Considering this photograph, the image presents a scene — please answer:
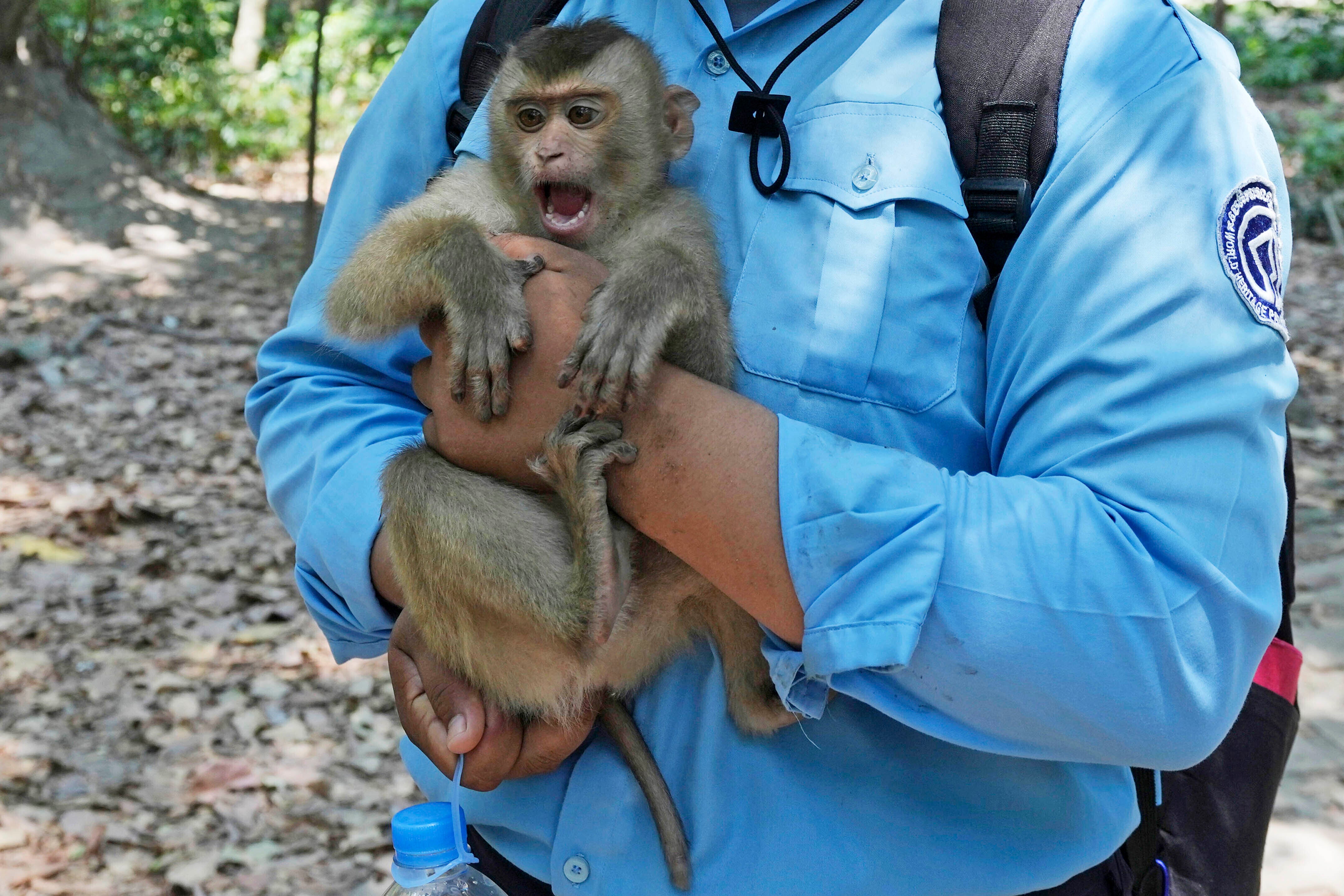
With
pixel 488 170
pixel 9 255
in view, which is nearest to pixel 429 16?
pixel 488 170

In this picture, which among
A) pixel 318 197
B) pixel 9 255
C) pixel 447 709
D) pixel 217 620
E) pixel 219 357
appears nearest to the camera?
pixel 447 709

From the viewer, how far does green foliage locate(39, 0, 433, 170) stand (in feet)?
37.1

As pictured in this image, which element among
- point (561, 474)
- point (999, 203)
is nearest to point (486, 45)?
point (561, 474)

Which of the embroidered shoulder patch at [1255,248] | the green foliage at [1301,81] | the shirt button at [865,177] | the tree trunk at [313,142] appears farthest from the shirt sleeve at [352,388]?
the green foliage at [1301,81]

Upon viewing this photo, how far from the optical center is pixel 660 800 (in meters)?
1.46

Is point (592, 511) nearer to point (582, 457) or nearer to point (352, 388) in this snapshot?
point (582, 457)

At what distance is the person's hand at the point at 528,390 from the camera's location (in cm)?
150

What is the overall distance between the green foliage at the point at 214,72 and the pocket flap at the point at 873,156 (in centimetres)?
1056

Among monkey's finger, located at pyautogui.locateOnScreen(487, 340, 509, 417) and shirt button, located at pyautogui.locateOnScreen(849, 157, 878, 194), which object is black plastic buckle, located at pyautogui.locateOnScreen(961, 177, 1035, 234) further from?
monkey's finger, located at pyautogui.locateOnScreen(487, 340, 509, 417)

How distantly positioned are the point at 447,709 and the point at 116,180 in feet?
28.0

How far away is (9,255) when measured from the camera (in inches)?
303

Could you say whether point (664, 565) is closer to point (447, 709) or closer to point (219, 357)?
point (447, 709)

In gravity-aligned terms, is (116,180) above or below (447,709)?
below

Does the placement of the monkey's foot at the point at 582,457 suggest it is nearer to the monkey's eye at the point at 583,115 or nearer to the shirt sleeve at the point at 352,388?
the shirt sleeve at the point at 352,388
